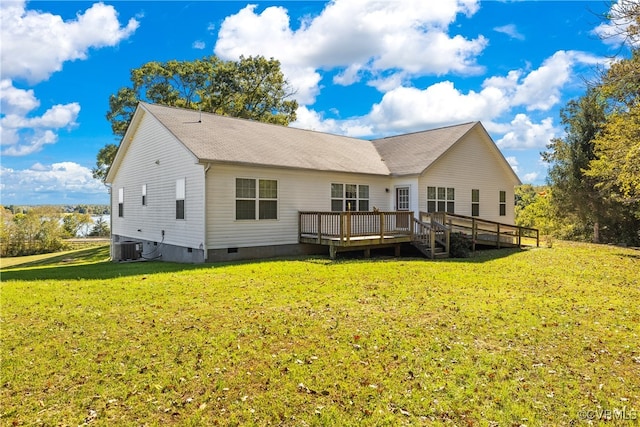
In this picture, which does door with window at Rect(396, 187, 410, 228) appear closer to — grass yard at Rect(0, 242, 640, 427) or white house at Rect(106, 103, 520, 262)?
white house at Rect(106, 103, 520, 262)

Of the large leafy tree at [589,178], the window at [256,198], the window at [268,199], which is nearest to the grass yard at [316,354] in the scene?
the window at [256,198]

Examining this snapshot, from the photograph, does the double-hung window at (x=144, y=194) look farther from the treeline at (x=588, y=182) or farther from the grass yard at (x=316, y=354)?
the treeline at (x=588, y=182)

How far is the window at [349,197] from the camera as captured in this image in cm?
1656

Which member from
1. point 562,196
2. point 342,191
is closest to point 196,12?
point 342,191

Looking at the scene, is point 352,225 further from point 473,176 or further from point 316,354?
point 473,176

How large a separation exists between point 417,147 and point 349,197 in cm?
582

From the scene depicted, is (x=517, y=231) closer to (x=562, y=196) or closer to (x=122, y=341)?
(x=562, y=196)

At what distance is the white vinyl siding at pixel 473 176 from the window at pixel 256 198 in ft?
23.6

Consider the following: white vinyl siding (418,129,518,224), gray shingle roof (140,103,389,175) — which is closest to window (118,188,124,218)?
gray shingle roof (140,103,389,175)

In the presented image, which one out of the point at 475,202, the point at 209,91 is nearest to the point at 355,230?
the point at 475,202

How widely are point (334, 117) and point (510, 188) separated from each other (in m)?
19.7

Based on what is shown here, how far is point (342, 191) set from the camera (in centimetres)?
1678

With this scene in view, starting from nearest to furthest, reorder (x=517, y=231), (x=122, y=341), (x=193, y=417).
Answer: (x=193, y=417)
(x=122, y=341)
(x=517, y=231)

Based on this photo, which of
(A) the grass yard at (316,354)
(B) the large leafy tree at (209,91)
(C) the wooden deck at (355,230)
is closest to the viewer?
(A) the grass yard at (316,354)
